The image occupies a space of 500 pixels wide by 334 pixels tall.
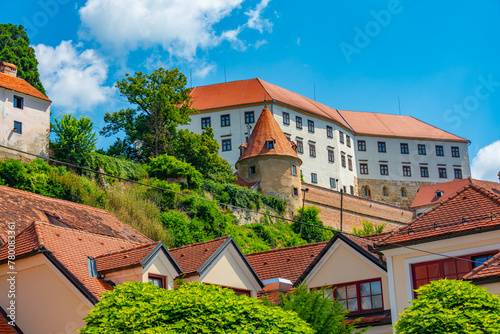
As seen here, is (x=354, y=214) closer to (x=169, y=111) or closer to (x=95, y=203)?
(x=169, y=111)

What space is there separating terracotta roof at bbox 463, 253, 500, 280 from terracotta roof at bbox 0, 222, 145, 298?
873 centimetres

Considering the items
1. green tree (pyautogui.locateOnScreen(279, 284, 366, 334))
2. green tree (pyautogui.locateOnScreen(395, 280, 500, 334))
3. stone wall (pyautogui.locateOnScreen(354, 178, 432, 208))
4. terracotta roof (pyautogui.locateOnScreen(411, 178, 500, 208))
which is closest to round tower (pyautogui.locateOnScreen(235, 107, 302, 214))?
stone wall (pyautogui.locateOnScreen(354, 178, 432, 208))

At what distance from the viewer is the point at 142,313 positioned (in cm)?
1393

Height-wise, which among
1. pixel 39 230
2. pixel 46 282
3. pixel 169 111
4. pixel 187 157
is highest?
pixel 169 111

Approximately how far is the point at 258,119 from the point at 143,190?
24201 mm

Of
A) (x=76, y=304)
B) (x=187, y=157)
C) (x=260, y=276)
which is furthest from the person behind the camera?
(x=187, y=157)

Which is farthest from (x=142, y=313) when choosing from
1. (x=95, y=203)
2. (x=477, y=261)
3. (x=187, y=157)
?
(x=187, y=157)

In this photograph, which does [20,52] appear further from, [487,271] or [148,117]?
[487,271]

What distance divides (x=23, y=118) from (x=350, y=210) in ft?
A: 123

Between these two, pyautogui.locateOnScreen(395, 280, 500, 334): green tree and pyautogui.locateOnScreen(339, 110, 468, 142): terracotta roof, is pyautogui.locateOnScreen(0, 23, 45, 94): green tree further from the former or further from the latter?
pyautogui.locateOnScreen(395, 280, 500, 334): green tree

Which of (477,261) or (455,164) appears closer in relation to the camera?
(477,261)

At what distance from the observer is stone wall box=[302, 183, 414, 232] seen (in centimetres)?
7050

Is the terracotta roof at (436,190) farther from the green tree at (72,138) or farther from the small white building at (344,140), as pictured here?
the green tree at (72,138)

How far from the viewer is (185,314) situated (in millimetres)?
13656
